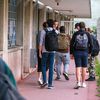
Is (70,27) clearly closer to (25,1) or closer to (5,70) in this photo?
(25,1)

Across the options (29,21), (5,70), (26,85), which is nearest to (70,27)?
(29,21)

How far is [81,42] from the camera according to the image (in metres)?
9.73

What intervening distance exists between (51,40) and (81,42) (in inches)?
29.0

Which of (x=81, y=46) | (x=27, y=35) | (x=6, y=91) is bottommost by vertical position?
(x=81, y=46)

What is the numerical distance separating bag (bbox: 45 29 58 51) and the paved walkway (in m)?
1.03

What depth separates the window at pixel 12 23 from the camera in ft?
35.8

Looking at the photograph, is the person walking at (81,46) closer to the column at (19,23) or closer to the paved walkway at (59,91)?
the paved walkway at (59,91)

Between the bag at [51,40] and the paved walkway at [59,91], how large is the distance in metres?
1.03

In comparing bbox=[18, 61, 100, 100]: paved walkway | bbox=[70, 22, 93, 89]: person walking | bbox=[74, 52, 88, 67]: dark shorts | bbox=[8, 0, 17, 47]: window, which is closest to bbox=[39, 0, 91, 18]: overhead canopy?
bbox=[8, 0, 17, 47]: window

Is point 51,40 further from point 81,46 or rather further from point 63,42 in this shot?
point 63,42

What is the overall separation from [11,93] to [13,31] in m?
10.0

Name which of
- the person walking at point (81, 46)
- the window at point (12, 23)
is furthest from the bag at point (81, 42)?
the window at point (12, 23)

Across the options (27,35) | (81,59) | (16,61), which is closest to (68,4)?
(27,35)

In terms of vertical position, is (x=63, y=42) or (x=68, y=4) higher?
(x=68, y=4)
